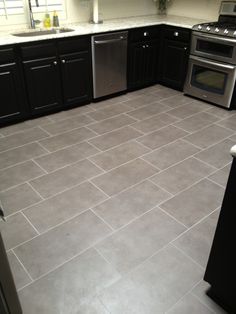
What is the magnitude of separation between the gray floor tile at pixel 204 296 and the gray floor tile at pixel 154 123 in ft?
6.37

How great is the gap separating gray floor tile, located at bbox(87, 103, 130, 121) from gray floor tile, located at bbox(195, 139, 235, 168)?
1260mm

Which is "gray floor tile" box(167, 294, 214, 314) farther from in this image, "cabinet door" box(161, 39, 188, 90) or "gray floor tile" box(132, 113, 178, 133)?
"cabinet door" box(161, 39, 188, 90)

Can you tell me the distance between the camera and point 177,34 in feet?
13.6

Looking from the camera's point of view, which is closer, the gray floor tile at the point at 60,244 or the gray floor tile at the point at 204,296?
the gray floor tile at the point at 204,296

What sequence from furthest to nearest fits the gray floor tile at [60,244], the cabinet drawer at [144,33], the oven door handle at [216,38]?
the cabinet drawer at [144,33], the oven door handle at [216,38], the gray floor tile at [60,244]

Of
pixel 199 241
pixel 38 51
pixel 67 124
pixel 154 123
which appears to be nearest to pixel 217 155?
pixel 154 123

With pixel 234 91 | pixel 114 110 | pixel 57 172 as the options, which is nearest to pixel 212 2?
pixel 234 91

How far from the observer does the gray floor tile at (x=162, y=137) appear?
3141 mm

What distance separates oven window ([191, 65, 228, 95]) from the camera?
3807 millimetres

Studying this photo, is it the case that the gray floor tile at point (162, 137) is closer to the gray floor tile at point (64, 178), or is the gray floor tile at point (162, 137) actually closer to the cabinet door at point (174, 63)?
the gray floor tile at point (64, 178)

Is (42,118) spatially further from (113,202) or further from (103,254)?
(103,254)

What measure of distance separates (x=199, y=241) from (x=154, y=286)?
1.56 ft

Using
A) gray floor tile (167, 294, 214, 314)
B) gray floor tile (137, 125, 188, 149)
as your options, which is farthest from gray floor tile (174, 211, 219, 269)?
gray floor tile (137, 125, 188, 149)

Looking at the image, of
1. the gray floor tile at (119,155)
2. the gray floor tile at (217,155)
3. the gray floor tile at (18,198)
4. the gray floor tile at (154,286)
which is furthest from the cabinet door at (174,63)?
the gray floor tile at (154,286)
